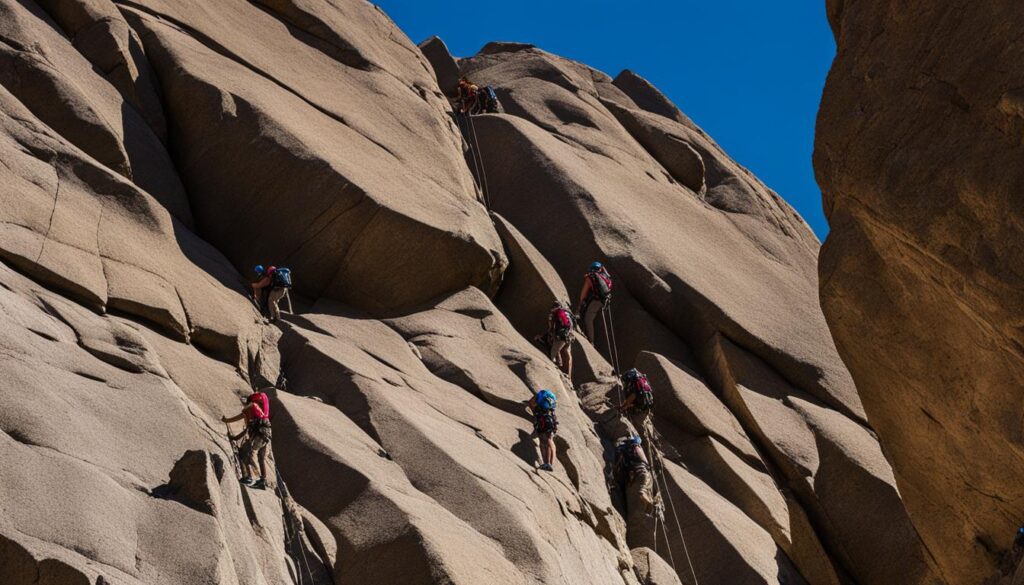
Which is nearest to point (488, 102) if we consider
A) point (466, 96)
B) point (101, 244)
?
point (466, 96)

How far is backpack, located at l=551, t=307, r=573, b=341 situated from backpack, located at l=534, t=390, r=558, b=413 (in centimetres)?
406

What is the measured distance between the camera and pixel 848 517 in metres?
26.1

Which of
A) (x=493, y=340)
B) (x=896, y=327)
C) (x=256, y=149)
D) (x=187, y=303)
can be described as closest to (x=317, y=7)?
(x=256, y=149)

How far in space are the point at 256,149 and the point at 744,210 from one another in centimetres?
1524

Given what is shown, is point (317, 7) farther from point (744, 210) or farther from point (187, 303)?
point (187, 303)

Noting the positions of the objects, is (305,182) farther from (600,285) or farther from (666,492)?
(666,492)

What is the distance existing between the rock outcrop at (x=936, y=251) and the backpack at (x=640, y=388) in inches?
220

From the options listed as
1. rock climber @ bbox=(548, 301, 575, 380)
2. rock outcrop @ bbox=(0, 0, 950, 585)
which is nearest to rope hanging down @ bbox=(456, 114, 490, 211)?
rock outcrop @ bbox=(0, 0, 950, 585)

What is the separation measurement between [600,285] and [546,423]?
6258 millimetres

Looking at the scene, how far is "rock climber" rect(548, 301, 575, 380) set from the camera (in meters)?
26.5

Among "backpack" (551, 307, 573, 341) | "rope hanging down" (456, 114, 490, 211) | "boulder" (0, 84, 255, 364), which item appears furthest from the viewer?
"rope hanging down" (456, 114, 490, 211)

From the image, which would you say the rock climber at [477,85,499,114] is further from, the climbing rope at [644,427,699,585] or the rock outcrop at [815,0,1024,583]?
the rock outcrop at [815,0,1024,583]

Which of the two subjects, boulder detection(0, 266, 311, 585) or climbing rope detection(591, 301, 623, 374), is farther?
climbing rope detection(591, 301, 623, 374)

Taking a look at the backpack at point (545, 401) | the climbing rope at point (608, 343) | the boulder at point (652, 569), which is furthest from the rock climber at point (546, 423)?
the climbing rope at point (608, 343)
